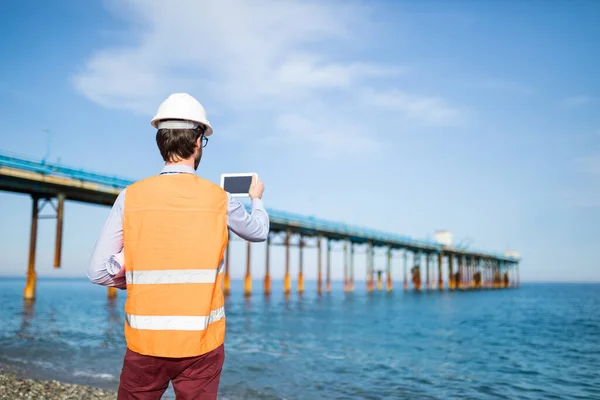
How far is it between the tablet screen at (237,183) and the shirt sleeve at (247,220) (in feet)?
0.38

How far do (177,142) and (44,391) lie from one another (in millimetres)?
7699

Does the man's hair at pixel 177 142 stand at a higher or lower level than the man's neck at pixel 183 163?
higher

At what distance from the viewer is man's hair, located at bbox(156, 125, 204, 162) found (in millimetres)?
2221

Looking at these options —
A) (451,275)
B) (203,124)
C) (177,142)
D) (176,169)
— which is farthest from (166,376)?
(451,275)

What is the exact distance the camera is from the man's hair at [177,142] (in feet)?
7.29

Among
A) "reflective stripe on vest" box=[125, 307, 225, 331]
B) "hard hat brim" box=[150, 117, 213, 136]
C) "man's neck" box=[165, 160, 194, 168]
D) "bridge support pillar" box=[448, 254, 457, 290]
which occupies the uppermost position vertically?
"hard hat brim" box=[150, 117, 213, 136]

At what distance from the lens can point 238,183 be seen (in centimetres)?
248

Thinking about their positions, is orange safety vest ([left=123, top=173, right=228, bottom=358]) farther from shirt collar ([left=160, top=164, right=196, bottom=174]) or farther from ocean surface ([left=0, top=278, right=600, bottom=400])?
ocean surface ([left=0, top=278, right=600, bottom=400])

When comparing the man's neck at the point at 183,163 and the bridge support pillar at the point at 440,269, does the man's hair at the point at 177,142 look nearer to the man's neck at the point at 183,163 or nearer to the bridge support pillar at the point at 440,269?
the man's neck at the point at 183,163

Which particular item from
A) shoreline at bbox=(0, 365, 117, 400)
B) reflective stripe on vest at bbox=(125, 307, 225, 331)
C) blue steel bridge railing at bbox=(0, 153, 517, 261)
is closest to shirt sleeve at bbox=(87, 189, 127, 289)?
reflective stripe on vest at bbox=(125, 307, 225, 331)

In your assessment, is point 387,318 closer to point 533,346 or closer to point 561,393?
point 533,346

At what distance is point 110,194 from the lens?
2775 centimetres

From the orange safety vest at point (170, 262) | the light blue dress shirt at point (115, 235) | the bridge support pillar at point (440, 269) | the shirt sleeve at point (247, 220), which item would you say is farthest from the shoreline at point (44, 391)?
the bridge support pillar at point (440, 269)

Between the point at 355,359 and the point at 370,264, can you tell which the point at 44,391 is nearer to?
the point at 355,359
